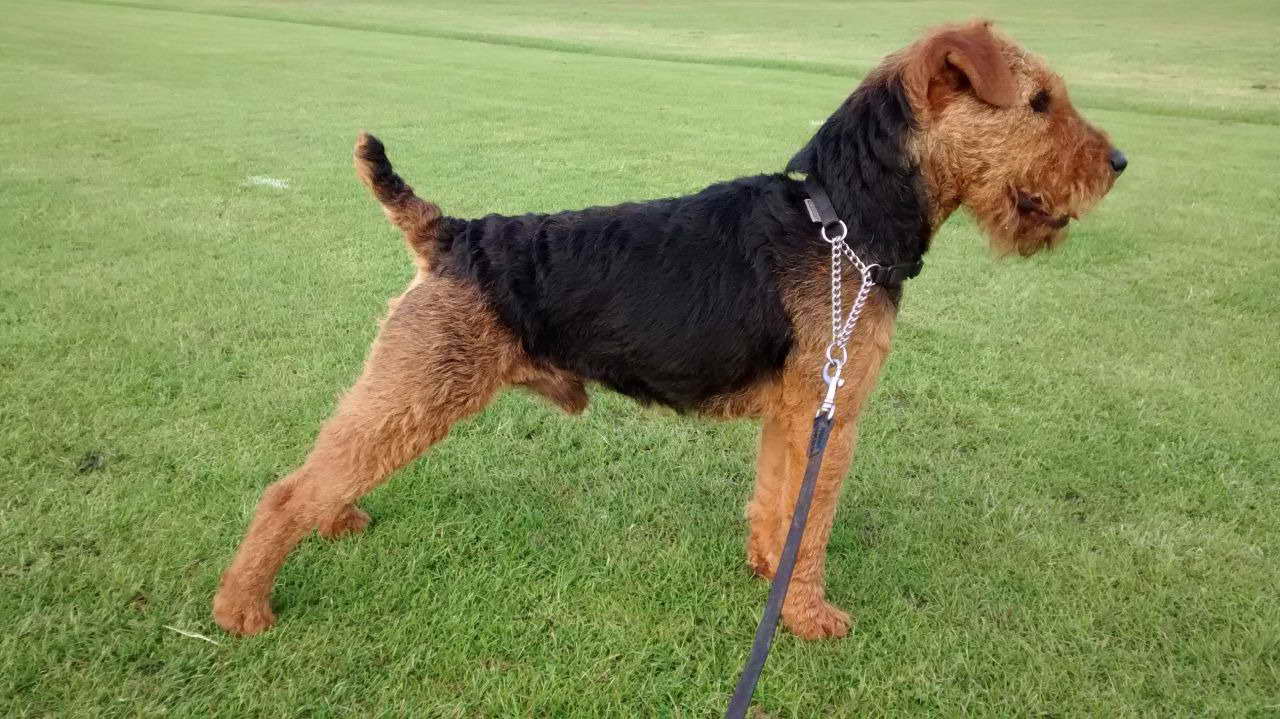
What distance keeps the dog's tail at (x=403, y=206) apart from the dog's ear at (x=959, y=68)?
71.5 inches

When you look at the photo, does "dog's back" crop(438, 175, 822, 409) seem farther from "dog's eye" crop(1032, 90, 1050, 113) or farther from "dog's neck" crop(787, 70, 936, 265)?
"dog's eye" crop(1032, 90, 1050, 113)

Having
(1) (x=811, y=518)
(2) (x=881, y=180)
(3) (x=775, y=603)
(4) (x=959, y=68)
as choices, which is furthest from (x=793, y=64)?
(3) (x=775, y=603)

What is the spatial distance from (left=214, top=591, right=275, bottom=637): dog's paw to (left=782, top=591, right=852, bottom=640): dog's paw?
2008 millimetres

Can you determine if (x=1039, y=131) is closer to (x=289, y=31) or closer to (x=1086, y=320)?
(x=1086, y=320)

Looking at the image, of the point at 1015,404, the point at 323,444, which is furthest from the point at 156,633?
the point at 1015,404

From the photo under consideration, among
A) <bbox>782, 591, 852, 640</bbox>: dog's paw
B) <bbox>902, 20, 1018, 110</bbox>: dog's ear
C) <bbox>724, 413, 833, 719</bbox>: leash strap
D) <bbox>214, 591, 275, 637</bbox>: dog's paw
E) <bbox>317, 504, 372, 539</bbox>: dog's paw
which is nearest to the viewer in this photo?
<bbox>724, 413, 833, 719</bbox>: leash strap

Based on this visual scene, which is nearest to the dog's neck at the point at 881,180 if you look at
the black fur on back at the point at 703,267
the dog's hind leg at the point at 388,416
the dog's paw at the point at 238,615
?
the black fur on back at the point at 703,267

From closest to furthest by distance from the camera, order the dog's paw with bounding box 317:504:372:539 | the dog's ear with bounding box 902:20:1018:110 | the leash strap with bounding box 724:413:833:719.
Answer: the leash strap with bounding box 724:413:833:719 → the dog's ear with bounding box 902:20:1018:110 → the dog's paw with bounding box 317:504:372:539

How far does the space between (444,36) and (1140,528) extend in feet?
94.8

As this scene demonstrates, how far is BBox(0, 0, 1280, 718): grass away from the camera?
9.13ft

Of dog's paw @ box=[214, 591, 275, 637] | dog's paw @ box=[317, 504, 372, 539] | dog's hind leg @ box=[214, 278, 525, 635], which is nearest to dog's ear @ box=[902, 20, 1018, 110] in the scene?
dog's hind leg @ box=[214, 278, 525, 635]

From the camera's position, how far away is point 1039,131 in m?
2.75

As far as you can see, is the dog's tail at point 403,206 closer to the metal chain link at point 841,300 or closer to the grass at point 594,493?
the grass at point 594,493

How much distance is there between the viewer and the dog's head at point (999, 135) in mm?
2662
